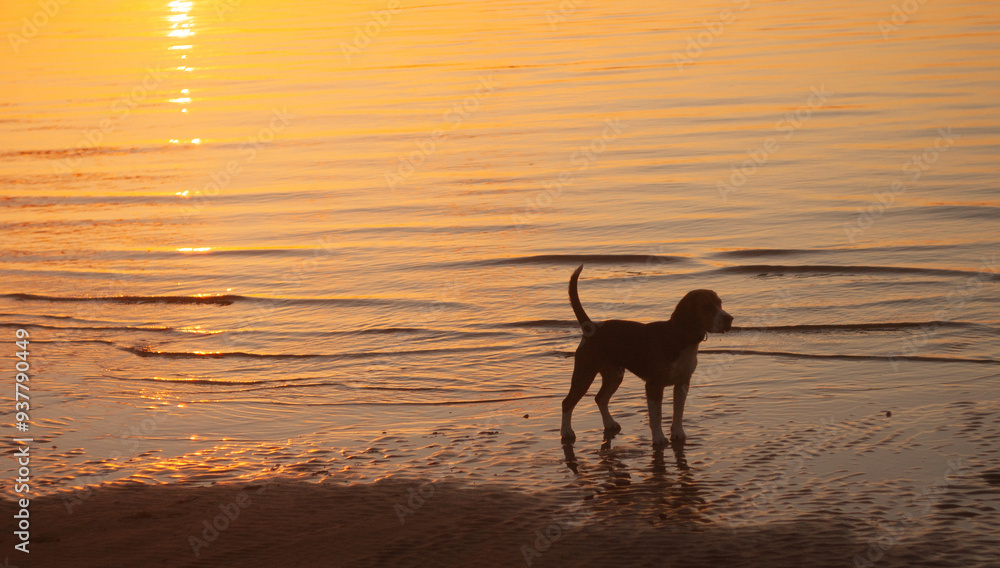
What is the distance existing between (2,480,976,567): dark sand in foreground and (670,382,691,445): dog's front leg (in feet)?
4.77

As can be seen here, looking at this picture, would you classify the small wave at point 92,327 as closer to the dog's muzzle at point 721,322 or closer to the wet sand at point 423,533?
the wet sand at point 423,533

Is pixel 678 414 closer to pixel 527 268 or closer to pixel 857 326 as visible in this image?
pixel 857 326

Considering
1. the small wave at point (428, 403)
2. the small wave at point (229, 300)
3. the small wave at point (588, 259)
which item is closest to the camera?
the small wave at point (428, 403)

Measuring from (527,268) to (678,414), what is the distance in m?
7.47

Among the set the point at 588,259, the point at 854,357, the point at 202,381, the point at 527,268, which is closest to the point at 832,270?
the point at 588,259

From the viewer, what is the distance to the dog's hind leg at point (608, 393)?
323 inches

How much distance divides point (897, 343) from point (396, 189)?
12.0m

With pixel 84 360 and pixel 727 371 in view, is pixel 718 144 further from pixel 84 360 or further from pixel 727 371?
pixel 84 360

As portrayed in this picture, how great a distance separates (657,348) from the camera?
7781mm

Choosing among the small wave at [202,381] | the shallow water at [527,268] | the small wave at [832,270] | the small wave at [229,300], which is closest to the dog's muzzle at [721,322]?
the shallow water at [527,268]

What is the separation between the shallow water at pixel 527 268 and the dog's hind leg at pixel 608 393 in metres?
0.14

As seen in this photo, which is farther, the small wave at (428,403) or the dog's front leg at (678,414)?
the small wave at (428,403)

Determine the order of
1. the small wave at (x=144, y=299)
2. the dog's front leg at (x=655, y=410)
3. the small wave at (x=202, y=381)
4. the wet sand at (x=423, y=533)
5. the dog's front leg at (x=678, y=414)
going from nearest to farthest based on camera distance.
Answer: the wet sand at (x=423, y=533)
the dog's front leg at (x=655, y=410)
the dog's front leg at (x=678, y=414)
the small wave at (x=202, y=381)
the small wave at (x=144, y=299)

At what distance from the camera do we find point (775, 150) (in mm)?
21344
